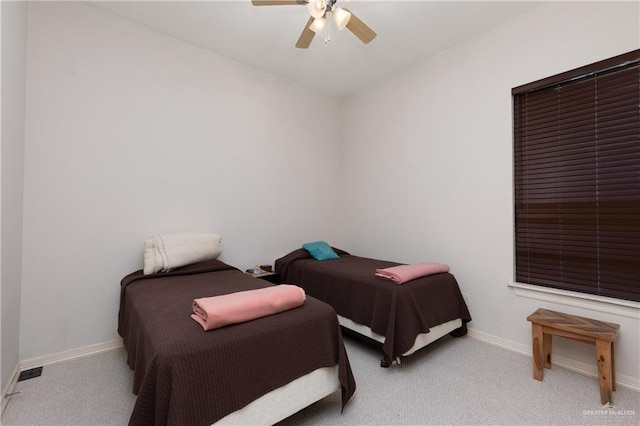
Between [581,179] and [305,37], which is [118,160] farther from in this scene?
[581,179]

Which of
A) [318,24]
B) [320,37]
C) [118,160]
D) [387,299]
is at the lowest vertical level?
[387,299]

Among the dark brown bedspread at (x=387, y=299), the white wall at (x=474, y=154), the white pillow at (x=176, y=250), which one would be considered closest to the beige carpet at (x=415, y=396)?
the dark brown bedspread at (x=387, y=299)

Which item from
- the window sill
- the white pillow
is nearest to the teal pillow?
the white pillow

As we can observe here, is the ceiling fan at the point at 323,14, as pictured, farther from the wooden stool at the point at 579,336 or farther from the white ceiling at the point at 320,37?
the wooden stool at the point at 579,336

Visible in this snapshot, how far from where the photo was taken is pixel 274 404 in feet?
4.49

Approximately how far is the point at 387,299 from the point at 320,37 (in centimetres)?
245

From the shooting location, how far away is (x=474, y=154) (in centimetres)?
269

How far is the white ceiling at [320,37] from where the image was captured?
2.31m

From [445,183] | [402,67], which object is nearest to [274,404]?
[445,183]

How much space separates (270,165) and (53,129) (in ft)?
6.26

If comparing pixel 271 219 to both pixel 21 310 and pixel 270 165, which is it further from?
pixel 21 310

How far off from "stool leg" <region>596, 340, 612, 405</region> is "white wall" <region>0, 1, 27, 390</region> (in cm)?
356

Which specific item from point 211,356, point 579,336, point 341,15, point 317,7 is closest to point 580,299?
point 579,336

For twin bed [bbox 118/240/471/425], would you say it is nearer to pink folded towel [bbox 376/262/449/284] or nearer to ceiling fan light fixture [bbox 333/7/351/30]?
pink folded towel [bbox 376/262/449/284]
